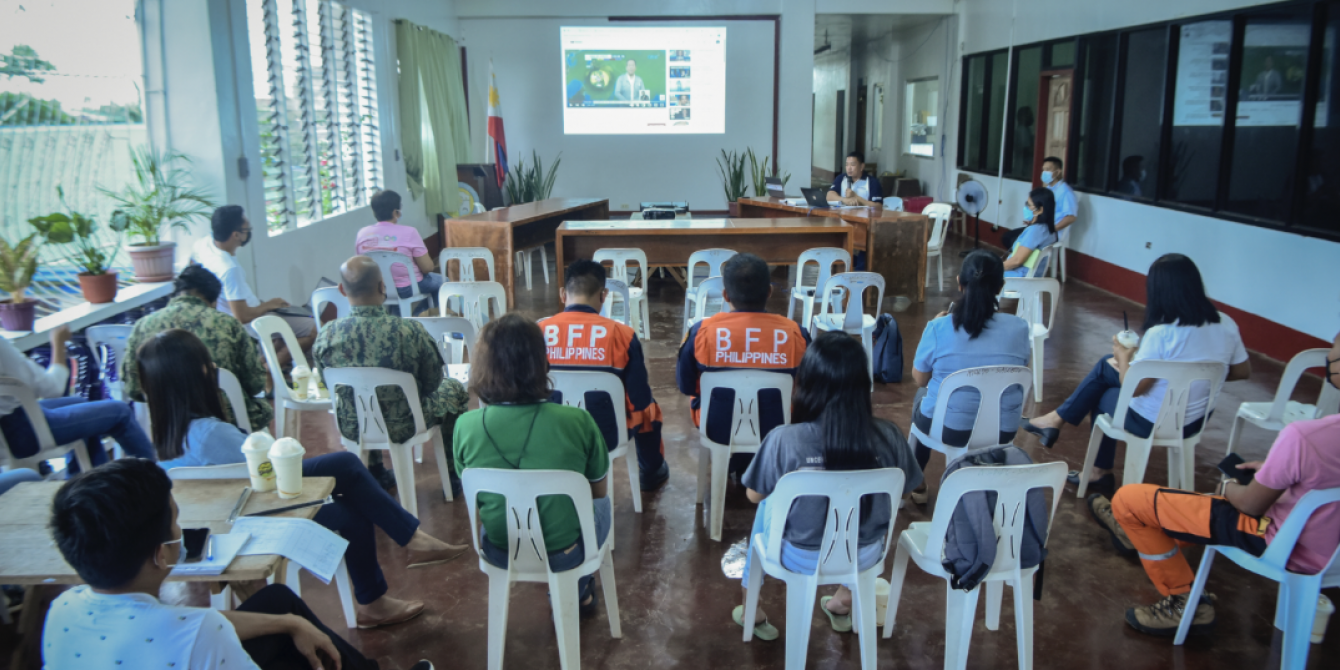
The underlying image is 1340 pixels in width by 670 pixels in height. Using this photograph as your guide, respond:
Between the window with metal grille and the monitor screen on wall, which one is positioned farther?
the monitor screen on wall

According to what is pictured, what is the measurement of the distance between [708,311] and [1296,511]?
3.63 metres

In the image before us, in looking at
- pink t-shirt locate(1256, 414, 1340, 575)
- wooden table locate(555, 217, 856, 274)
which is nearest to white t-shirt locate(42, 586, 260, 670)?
pink t-shirt locate(1256, 414, 1340, 575)

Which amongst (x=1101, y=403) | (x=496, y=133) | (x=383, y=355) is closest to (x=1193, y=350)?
(x=1101, y=403)

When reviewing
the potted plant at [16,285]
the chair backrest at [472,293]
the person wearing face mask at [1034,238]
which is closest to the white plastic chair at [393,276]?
the chair backrest at [472,293]

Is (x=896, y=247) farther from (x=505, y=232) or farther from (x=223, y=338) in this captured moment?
(x=223, y=338)

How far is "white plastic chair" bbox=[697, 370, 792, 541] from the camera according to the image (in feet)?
9.65

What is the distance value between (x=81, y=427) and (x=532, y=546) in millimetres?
1934

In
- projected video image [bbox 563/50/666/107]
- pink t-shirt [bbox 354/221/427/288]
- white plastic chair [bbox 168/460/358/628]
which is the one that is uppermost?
projected video image [bbox 563/50/666/107]

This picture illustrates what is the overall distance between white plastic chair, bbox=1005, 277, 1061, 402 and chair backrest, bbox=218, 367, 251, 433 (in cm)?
373

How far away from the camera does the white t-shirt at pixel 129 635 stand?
139 centimetres

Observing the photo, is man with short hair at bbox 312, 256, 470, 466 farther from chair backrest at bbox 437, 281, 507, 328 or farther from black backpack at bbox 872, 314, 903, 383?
black backpack at bbox 872, 314, 903, 383

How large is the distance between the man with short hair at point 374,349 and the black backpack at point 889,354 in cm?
264

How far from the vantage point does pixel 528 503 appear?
210cm

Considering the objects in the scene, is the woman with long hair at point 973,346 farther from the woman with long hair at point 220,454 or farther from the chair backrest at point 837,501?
the woman with long hair at point 220,454
